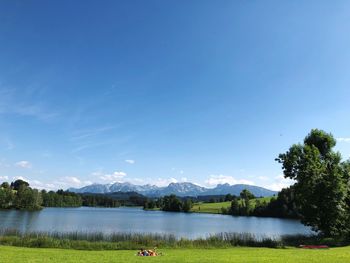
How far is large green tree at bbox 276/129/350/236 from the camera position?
41656 mm

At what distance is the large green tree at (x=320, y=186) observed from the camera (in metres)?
41.7

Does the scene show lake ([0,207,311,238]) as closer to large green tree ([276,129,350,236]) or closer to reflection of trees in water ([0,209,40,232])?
reflection of trees in water ([0,209,40,232])

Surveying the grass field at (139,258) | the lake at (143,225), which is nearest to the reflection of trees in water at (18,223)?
the lake at (143,225)

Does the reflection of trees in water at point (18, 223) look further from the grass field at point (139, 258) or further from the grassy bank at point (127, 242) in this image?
the grass field at point (139, 258)

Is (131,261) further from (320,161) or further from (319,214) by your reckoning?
(320,161)

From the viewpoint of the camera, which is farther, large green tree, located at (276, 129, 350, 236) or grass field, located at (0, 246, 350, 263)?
large green tree, located at (276, 129, 350, 236)

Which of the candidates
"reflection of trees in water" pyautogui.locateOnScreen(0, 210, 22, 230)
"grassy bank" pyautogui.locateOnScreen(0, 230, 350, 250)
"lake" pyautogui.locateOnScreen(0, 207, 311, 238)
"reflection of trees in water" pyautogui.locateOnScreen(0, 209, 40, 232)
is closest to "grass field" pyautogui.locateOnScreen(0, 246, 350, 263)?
"grassy bank" pyautogui.locateOnScreen(0, 230, 350, 250)

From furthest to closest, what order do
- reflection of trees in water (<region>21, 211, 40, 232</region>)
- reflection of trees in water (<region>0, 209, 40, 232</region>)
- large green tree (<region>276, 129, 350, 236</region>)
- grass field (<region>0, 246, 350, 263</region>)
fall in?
reflection of trees in water (<region>0, 209, 40, 232</region>)
reflection of trees in water (<region>21, 211, 40, 232</region>)
large green tree (<region>276, 129, 350, 236</region>)
grass field (<region>0, 246, 350, 263</region>)

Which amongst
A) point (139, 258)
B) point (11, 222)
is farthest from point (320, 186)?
point (11, 222)

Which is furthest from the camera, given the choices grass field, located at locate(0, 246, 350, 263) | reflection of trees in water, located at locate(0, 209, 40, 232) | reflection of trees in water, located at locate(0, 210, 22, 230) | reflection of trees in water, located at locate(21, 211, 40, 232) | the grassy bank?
reflection of trees in water, located at locate(0, 210, 22, 230)

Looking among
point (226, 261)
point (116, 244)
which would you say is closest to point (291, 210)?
point (116, 244)

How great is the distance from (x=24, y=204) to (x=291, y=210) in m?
101

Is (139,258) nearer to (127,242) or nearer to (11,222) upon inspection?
(127,242)

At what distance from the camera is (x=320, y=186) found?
139 ft
